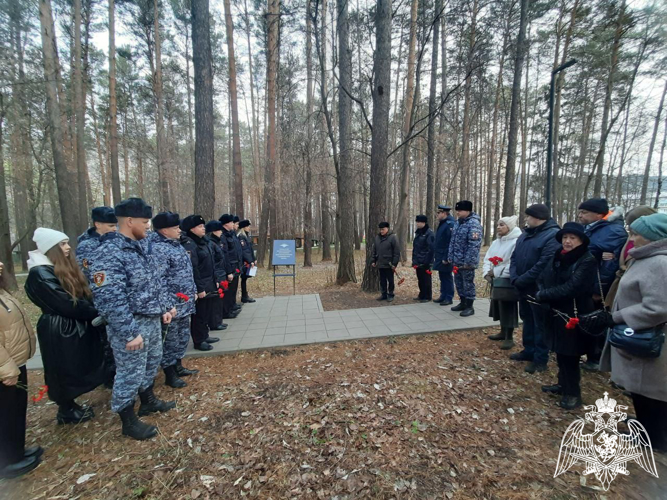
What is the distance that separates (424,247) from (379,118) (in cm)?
352

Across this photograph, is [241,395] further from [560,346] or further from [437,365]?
[560,346]

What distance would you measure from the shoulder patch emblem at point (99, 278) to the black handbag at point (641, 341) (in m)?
4.13

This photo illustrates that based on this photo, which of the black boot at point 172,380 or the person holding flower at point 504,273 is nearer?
the black boot at point 172,380

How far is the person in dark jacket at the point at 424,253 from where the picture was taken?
630 centimetres

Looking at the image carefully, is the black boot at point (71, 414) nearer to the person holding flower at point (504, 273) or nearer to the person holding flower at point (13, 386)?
the person holding flower at point (13, 386)

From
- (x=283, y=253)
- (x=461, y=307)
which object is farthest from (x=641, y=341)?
(x=283, y=253)

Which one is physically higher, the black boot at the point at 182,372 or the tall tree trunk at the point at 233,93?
the tall tree trunk at the point at 233,93

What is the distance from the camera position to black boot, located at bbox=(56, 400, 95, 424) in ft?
9.51

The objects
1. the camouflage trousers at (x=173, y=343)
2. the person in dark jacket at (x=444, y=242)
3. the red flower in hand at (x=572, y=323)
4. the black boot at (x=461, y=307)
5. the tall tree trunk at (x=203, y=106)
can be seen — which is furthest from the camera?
the tall tree trunk at (x=203, y=106)

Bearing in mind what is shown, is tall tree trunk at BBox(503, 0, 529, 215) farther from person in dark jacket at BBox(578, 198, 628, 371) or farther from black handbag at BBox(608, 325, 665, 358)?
black handbag at BBox(608, 325, 665, 358)

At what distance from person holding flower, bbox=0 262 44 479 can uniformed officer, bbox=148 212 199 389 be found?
4.09 ft

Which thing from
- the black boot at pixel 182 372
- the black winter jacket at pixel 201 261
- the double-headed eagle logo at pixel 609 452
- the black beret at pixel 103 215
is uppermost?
the black beret at pixel 103 215

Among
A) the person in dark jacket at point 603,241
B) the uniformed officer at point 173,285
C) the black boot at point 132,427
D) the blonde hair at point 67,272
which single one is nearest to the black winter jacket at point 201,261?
the uniformed officer at point 173,285

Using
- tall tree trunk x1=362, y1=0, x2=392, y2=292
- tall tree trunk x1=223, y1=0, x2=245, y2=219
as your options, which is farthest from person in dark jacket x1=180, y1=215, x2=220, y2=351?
tall tree trunk x1=223, y1=0, x2=245, y2=219
